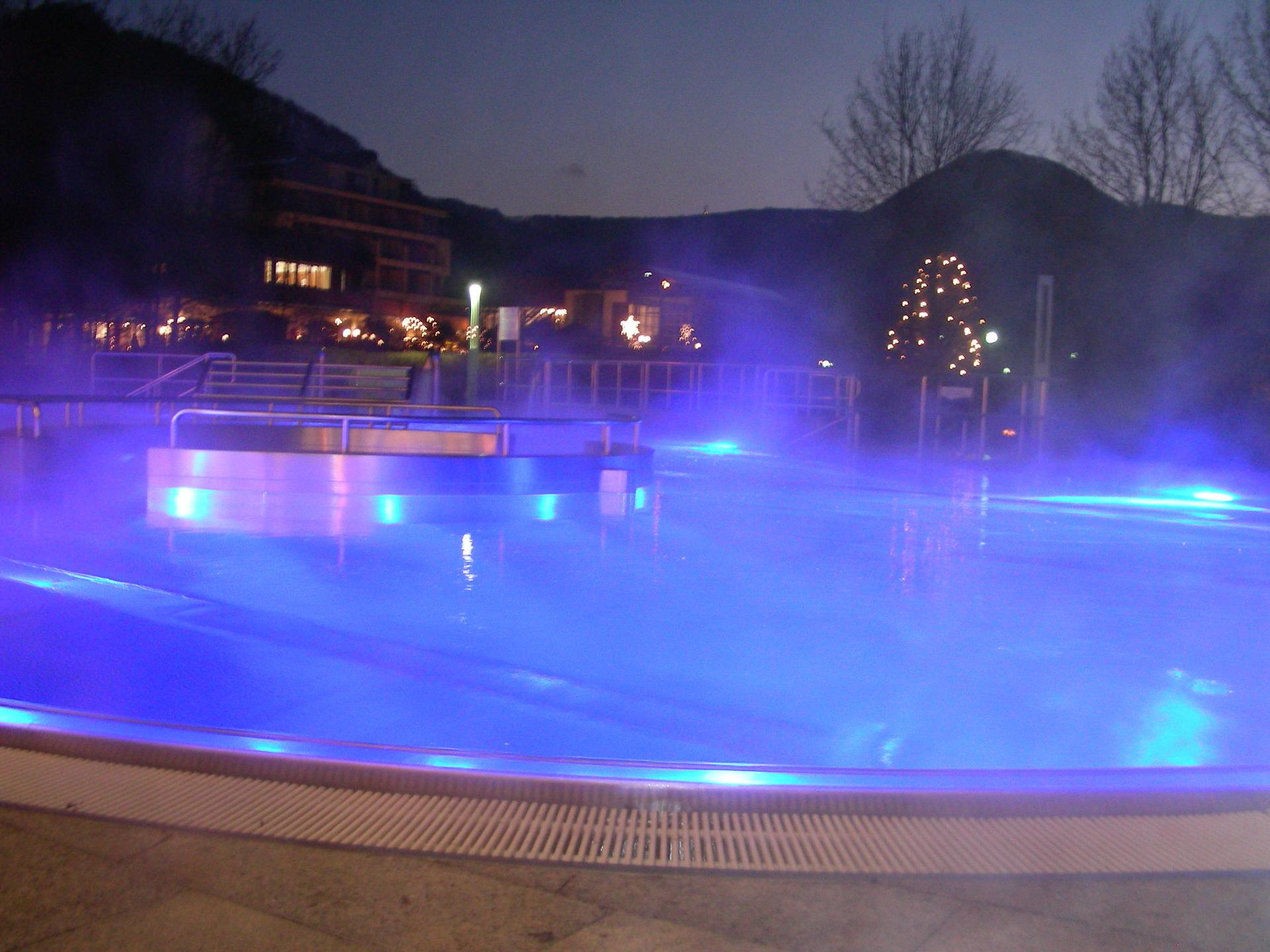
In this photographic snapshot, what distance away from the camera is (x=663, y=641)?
6039 millimetres

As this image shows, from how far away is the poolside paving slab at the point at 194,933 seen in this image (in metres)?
2.29

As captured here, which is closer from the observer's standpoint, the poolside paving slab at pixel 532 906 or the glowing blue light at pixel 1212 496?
the poolside paving slab at pixel 532 906

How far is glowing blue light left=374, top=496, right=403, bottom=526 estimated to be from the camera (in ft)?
33.5

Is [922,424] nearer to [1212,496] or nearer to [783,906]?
[1212,496]

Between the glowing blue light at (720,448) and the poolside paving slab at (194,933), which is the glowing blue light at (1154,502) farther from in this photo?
the poolside paving slab at (194,933)

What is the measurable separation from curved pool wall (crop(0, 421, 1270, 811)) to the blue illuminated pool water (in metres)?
0.02

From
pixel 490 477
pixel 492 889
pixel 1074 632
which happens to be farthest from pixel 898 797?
pixel 490 477

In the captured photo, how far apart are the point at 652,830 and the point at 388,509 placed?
7.81m

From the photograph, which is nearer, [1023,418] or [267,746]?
[267,746]

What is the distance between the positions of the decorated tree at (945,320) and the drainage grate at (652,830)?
2241cm

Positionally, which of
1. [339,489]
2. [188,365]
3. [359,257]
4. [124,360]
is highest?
[359,257]

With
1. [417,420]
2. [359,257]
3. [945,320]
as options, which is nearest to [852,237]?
[945,320]

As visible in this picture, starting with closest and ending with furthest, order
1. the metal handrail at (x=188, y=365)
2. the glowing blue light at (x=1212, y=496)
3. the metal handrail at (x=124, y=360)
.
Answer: the glowing blue light at (x=1212, y=496), the metal handrail at (x=188, y=365), the metal handrail at (x=124, y=360)

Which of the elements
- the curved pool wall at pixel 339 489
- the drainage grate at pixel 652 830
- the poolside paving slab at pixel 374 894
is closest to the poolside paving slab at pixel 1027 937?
the drainage grate at pixel 652 830
